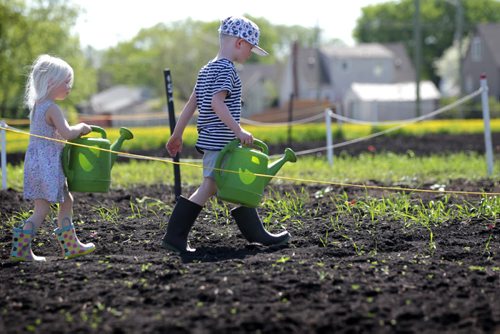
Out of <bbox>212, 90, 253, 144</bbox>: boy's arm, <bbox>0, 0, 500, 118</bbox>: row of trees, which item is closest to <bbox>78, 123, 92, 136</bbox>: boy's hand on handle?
<bbox>212, 90, 253, 144</bbox>: boy's arm

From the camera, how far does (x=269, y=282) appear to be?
402 centimetres

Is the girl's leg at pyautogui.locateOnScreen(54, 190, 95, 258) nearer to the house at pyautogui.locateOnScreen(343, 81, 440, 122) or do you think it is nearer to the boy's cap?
the boy's cap

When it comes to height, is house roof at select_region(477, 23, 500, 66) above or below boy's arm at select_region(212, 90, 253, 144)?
above

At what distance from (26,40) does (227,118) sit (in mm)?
28499

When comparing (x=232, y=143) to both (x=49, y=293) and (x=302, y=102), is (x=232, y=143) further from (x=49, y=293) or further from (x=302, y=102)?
(x=302, y=102)

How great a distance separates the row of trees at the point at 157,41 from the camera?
3131 centimetres

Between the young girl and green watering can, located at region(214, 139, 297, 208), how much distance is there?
2.95 feet

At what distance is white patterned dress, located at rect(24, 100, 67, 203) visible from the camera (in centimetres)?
486

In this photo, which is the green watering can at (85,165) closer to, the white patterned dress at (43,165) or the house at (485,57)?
the white patterned dress at (43,165)

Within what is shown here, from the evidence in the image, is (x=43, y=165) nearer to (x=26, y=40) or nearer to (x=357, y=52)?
(x=26, y=40)

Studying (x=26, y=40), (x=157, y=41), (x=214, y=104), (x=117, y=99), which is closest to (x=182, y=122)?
(x=214, y=104)

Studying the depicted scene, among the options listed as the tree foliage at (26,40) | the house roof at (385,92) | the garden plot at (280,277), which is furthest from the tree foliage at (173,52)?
the garden plot at (280,277)

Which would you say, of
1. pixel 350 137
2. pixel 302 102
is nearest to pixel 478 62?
pixel 302 102

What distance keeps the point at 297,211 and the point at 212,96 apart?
194 cm
